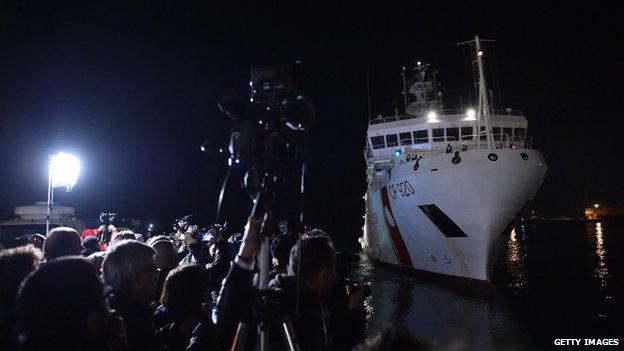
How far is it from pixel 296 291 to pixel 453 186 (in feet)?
48.5

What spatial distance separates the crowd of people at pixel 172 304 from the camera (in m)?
1.72

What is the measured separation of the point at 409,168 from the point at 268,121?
16430mm

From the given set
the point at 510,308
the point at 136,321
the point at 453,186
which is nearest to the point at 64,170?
the point at 136,321

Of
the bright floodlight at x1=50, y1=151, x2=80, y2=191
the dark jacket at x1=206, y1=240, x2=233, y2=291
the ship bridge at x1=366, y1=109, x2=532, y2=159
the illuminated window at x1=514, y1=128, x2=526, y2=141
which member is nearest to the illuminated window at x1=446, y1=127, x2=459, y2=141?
the ship bridge at x1=366, y1=109, x2=532, y2=159

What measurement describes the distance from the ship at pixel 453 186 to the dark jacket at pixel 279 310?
14306 mm

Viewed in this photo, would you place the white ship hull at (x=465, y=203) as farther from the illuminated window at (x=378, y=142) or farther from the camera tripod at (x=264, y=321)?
the camera tripod at (x=264, y=321)

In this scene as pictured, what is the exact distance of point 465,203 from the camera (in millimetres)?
16172

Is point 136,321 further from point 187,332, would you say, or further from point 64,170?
point 64,170

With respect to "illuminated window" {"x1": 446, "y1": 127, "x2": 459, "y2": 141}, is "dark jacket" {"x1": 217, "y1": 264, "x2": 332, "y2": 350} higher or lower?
lower

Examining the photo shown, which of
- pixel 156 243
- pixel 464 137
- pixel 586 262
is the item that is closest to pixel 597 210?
pixel 586 262

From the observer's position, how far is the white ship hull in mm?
15656

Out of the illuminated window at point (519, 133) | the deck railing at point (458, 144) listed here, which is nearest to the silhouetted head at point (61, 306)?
the deck railing at point (458, 144)
